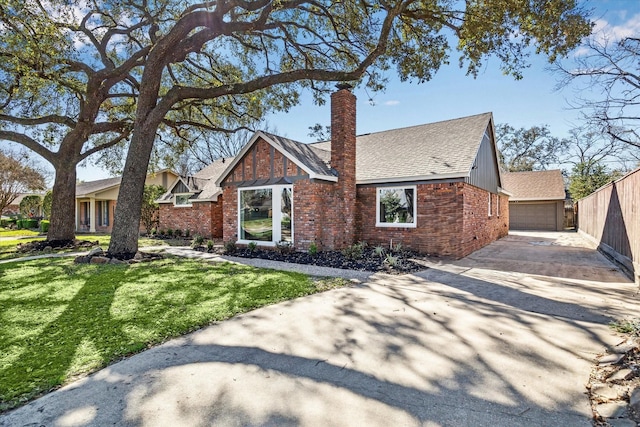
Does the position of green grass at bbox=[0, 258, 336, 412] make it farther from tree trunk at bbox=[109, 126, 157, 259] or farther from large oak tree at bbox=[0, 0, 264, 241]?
large oak tree at bbox=[0, 0, 264, 241]

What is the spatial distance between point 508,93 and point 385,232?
814 cm

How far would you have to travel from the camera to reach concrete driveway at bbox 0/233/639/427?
251cm

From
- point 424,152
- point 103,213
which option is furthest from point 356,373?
point 103,213

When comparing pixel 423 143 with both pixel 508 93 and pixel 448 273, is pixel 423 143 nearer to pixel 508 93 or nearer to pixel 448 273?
pixel 508 93

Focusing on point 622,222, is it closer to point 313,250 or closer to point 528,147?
point 313,250

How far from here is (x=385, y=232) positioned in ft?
38.4

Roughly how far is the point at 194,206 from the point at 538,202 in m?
25.5

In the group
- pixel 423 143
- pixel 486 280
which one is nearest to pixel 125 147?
pixel 423 143

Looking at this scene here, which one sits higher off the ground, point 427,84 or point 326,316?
point 427,84

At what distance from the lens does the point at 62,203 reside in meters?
13.7

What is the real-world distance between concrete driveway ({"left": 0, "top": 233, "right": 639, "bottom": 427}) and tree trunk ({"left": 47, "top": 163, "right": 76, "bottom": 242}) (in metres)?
13.4

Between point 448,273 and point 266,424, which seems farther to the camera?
point 448,273

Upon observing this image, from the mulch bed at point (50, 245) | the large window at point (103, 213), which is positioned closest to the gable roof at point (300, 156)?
the mulch bed at point (50, 245)

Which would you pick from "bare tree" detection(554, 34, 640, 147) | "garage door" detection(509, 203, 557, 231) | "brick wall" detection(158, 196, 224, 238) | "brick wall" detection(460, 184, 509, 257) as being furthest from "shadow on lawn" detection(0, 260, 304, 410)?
"garage door" detection(509, 203, 557, 231)
